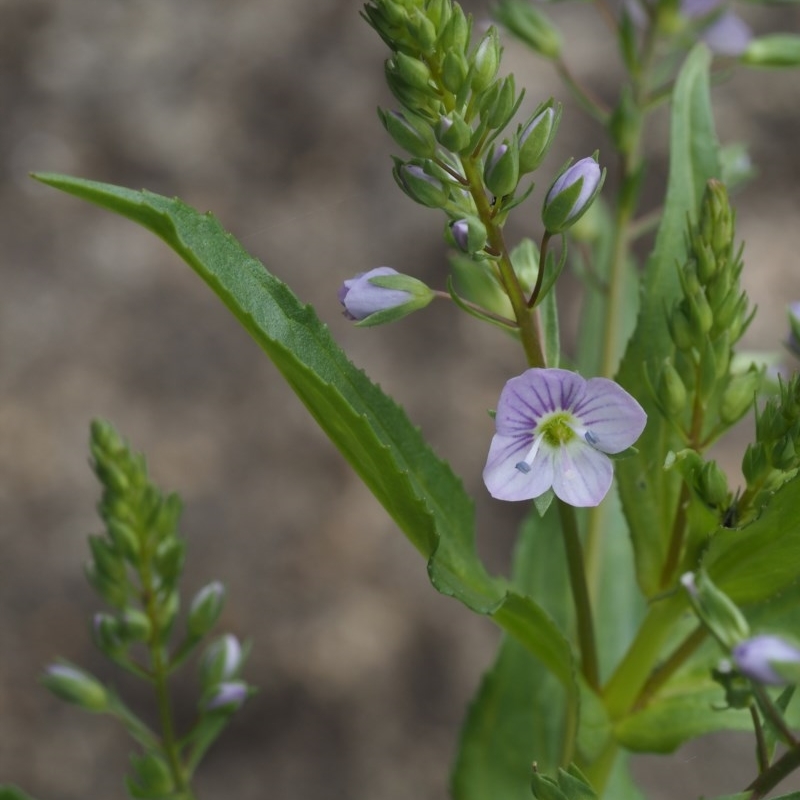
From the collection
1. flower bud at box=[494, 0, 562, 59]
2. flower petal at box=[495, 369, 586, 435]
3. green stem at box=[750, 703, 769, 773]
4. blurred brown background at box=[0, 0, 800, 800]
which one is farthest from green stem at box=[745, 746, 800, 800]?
blurred brown background at box=[0, 0, 800, 800]

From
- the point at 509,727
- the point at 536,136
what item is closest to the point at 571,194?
the point at 536,136

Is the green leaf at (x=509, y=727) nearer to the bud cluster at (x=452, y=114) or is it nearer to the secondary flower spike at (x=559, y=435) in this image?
the secondary flower spike at (x=559, y=435)


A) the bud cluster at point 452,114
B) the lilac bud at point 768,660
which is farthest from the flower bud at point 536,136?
the lilac bud at point 768,660

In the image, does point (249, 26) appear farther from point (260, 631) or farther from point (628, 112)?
point (628, 112)

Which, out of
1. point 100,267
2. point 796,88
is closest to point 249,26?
point 100,267

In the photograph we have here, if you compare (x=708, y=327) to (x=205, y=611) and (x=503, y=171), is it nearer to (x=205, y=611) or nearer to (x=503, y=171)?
(x=503, y=171)

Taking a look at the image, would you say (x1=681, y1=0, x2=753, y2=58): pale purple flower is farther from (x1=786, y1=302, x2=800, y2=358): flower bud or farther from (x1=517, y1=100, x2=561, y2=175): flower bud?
(x1=517, y1=100, x2=561, y2=175): flower bud
